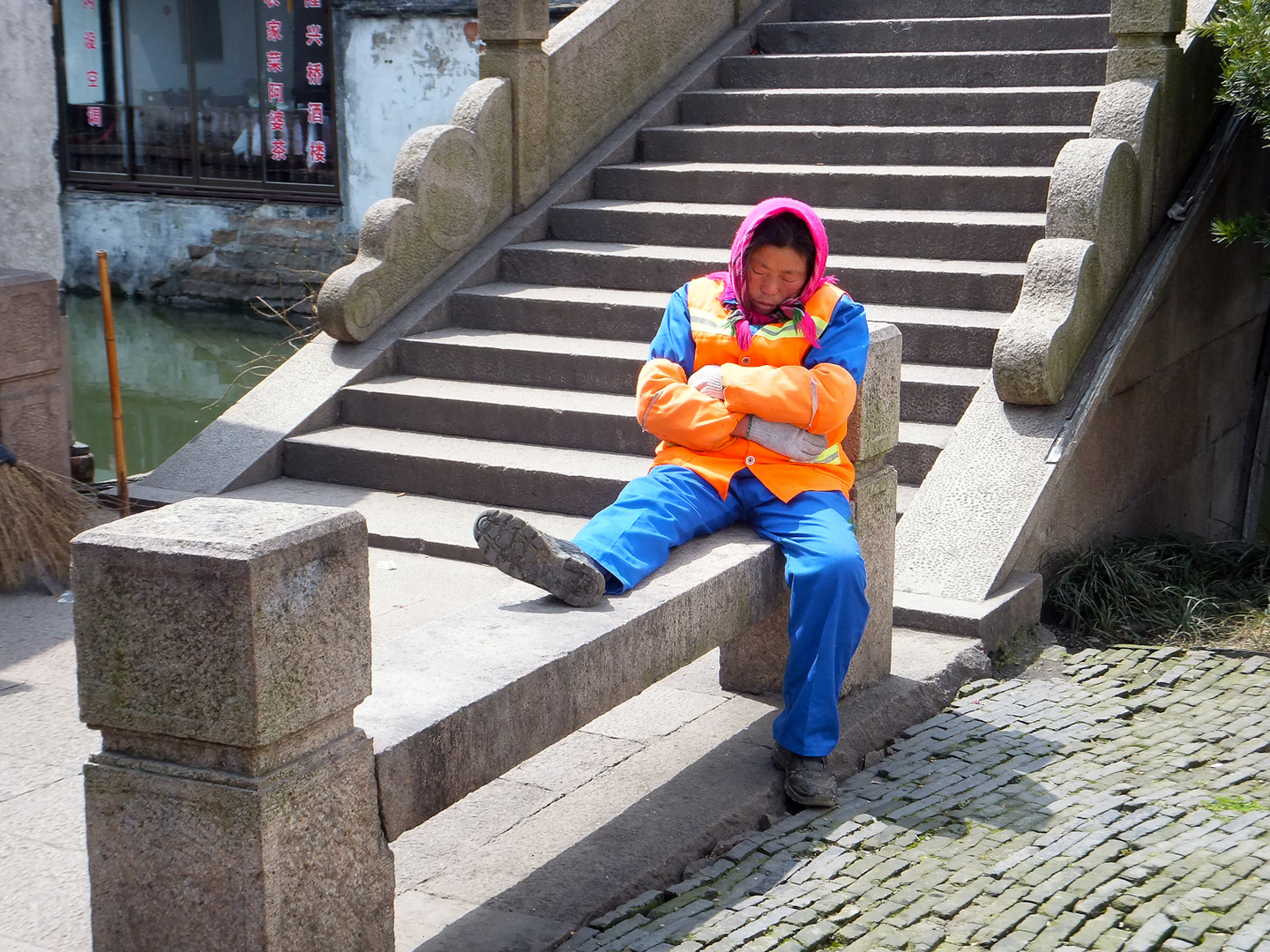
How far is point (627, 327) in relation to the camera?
6812 millimetres

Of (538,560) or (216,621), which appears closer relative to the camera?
(216,621)

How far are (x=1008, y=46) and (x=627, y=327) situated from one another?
2880 mm

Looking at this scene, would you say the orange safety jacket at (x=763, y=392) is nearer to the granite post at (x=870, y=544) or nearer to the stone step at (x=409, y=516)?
the granite post at (x=870, y=544)

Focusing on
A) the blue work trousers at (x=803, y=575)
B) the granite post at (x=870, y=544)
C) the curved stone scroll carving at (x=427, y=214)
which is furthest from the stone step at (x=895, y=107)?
the blue work trousers at (x=803, y=575)

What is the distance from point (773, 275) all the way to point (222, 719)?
6.87 ft

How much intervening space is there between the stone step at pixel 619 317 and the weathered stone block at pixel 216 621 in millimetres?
4107

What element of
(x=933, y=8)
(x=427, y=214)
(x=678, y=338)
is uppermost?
(x=933, y=8)

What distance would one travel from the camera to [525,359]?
22.2ft

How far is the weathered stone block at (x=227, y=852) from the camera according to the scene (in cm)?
233

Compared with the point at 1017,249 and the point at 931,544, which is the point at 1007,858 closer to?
the point at 931,544

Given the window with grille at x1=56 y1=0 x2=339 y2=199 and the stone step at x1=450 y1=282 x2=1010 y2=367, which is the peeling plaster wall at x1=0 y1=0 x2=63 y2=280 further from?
the window with grille at x1=56 y1=0 x2=339 y2=199

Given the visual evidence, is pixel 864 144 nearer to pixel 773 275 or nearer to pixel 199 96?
pixel 773 275

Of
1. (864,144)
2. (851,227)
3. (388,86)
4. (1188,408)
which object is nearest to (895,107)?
(864,144)

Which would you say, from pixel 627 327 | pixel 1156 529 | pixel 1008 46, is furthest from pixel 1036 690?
pixel 1008 46
